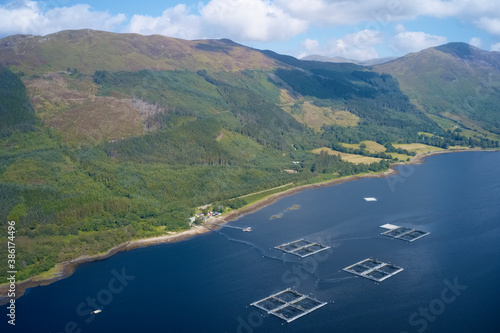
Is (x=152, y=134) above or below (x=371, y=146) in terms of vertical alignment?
above

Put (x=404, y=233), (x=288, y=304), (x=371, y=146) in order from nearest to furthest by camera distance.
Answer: (x=288, y=304) → (x=404, y=233) → (x=371, y=146)

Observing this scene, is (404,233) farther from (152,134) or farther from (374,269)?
(152,134)

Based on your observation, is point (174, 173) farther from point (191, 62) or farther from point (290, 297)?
point (191, 62)

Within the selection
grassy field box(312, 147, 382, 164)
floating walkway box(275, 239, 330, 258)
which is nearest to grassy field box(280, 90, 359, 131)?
grassy field box(312, 147, 382, 164)

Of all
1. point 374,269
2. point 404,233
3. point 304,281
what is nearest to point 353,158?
point 404,233

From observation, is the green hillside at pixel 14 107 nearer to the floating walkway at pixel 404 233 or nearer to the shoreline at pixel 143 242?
the shoreline at pixel 143 242

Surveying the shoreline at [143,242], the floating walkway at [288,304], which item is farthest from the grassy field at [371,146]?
the floating walkway at [288,304]

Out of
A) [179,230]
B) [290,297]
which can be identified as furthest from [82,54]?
[290,297]
